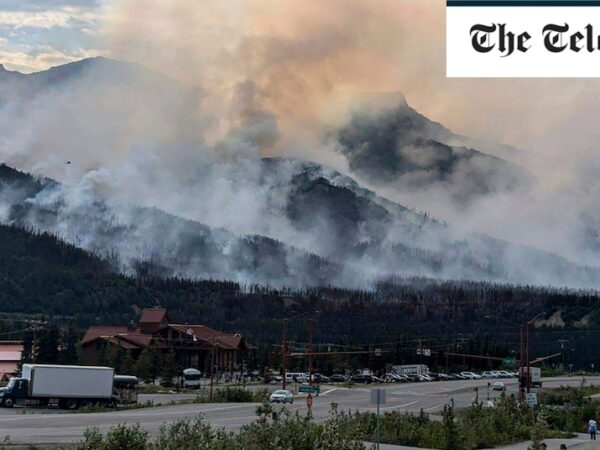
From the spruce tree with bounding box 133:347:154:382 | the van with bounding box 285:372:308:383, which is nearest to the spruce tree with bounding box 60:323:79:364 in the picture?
the spruce tree with bounding box 133:347:154:382

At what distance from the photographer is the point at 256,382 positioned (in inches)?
5015

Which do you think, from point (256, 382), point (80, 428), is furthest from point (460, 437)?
point (256, 382)

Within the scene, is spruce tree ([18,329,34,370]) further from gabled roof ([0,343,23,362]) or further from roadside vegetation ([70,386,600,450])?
roadside vegetation ([70,386,600,450])

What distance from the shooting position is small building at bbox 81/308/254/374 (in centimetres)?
13775

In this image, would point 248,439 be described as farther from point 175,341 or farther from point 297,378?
point 175,341

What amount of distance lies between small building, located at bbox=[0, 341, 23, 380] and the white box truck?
4955 cm

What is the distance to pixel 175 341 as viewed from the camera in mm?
146250

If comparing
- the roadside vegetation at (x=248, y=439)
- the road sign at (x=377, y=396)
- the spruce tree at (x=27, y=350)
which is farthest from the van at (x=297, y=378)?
the roadside vegetation at (x=248, y=439)

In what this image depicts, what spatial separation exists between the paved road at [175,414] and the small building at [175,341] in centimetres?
3554

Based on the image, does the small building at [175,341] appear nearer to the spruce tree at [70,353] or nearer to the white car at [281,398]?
the spruce tree at [70,353]

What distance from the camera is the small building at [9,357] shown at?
431 ft

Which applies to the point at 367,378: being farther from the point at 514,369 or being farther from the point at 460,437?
the point at 460,437

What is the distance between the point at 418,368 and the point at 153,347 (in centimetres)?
5082

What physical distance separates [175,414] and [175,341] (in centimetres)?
7993
